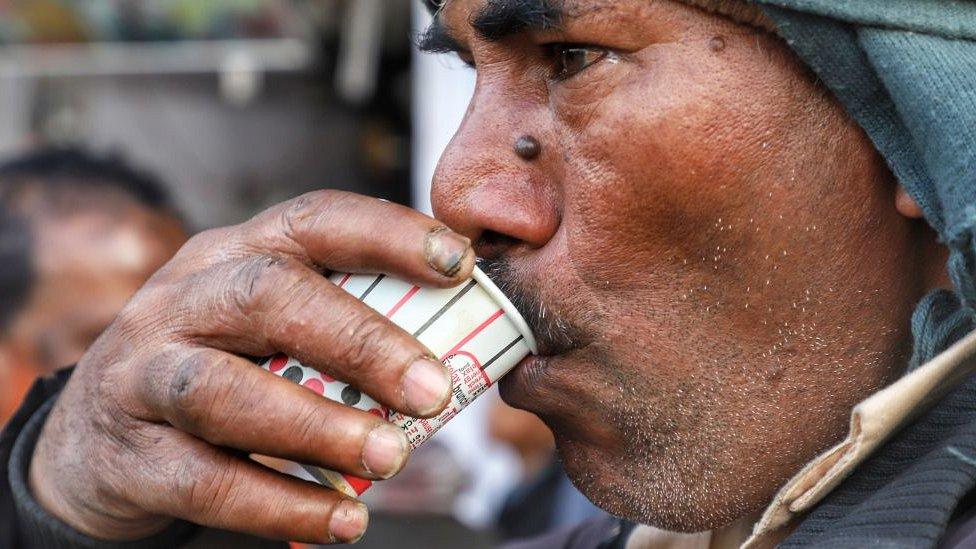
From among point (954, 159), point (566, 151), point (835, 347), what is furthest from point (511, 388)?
point (954, 159)

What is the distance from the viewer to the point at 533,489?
4.76 m

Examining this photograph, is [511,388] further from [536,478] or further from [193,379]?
[536,478]

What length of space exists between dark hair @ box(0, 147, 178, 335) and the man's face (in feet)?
7.72

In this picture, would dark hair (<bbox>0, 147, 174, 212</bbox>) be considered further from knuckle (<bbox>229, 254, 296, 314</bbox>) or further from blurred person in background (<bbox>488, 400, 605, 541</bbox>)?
knuckle (<bbox>229, 254, 296, 314</bbox>)

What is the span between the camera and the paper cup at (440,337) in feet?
4.76

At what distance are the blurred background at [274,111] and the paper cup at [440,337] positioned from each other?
10.2 ft

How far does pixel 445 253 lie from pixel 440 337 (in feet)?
0.37

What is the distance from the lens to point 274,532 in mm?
1485

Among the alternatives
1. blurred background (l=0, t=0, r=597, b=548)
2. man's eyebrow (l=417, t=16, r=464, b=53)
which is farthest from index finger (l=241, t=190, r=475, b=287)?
blurred background (l=0, t=0, r=597, b=548)

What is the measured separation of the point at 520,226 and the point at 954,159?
1.80ft

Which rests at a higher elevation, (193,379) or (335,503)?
(193,379)

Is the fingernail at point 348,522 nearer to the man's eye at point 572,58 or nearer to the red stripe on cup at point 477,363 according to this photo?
the red stripe on cup at point 477,363

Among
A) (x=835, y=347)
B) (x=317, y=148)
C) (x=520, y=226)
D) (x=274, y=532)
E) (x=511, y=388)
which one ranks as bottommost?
(x=317, y=148)

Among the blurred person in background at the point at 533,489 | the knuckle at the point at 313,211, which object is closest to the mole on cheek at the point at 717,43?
the knuckle at the point at 313,211
